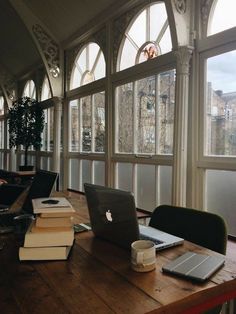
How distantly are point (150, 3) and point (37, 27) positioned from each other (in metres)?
2.22

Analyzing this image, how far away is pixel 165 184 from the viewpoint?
318cm

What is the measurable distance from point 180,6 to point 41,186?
2023 mm

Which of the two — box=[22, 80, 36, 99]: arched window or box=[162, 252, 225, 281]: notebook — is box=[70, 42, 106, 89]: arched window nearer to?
box=[22, 80, 36, 99]: arched window

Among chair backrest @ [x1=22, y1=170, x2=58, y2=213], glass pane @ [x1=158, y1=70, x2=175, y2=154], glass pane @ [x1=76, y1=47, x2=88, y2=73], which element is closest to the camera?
chair backrest @ [x1=22, y1=170, x2=58, y2=213]

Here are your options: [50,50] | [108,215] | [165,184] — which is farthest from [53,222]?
[50,50]

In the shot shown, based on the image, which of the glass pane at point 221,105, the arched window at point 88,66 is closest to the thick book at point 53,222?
the glass pane at point 221,105

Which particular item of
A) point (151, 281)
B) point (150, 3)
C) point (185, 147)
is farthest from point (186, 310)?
point (150, 3)

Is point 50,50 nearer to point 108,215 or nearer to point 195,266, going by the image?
point 108,215

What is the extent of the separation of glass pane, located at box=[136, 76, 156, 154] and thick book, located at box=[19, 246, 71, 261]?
2.25 m

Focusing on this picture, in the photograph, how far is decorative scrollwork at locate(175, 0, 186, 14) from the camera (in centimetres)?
271

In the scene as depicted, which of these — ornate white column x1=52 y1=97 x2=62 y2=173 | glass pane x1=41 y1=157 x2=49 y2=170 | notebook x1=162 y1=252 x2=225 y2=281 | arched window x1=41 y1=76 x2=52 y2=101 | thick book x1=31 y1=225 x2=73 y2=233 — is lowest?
notebook x1=162 y1=252 x2=225 y2=281

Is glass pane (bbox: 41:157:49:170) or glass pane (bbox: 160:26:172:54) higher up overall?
glass pane (bbox: 160:26:172:54)

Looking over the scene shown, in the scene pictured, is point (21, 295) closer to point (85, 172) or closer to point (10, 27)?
point (85, 172)

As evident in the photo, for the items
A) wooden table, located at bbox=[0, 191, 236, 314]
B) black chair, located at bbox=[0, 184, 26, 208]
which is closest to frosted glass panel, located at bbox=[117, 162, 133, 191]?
black chair, located at bbox=[0, 184, 26, 208]
